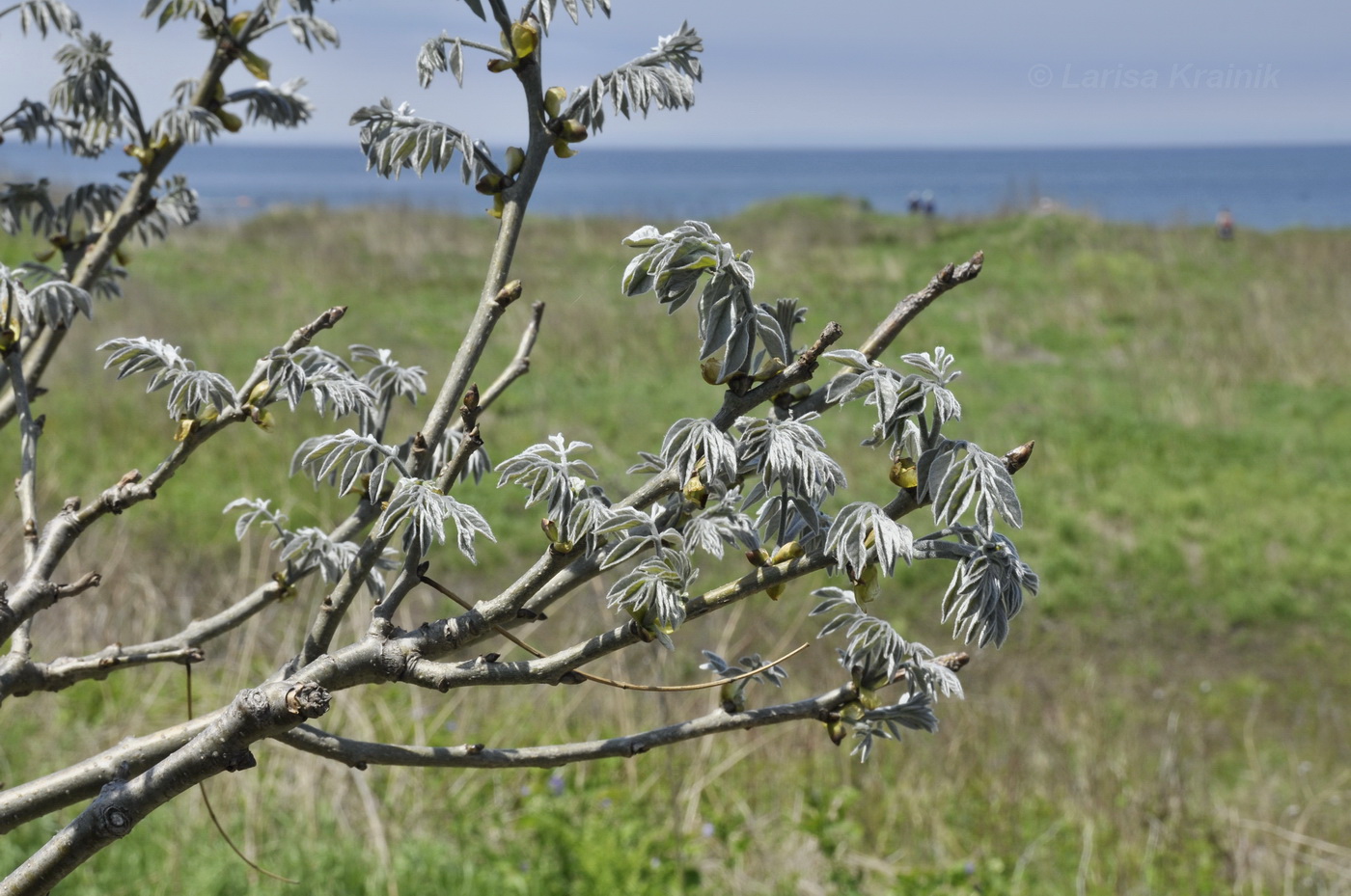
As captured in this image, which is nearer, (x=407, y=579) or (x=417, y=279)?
(x=407, y=579)

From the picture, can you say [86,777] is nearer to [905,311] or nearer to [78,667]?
[78,667]

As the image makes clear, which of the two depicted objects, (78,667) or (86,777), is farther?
(78,667)

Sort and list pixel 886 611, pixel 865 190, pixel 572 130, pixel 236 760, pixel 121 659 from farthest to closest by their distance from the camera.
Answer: pixel 865 190 → pixel 886 611 → pixel 121 659 → pixel 572 130 → pixel 236 760

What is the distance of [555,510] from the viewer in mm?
990

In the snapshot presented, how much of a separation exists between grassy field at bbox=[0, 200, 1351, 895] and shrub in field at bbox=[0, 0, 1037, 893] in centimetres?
148

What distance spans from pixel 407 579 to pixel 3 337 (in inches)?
25.5

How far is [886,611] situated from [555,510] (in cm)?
767

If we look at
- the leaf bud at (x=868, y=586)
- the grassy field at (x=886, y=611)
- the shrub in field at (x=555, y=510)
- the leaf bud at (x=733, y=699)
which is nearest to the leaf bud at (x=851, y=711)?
the shrub in field at (x=555, y=510)

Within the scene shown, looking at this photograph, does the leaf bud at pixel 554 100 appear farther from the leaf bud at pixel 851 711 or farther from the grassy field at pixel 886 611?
the grassy field at pixel 886 611

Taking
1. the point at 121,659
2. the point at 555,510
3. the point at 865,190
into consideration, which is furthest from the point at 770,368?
the point at 865,190

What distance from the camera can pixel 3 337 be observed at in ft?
4.11

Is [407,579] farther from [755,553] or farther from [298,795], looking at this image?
[298,795]

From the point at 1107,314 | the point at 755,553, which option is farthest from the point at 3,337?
the point at 1107,314

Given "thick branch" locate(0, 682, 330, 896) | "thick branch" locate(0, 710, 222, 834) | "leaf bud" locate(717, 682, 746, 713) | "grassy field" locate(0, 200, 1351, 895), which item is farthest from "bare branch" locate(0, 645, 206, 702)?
"grassy field" locate(0, 200, 1351, 895)
